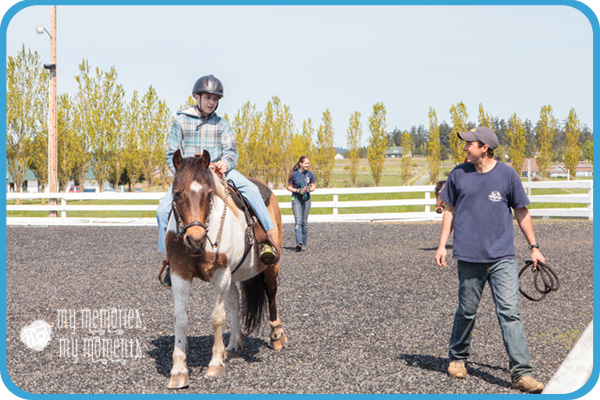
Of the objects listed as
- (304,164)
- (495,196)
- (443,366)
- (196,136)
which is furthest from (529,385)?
(304,164)

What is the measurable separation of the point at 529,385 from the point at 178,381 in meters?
2.59

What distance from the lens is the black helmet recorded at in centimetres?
520

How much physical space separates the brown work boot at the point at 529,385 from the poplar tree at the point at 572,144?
147 ft

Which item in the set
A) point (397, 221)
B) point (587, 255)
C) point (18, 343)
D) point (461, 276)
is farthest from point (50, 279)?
point (397, 221)

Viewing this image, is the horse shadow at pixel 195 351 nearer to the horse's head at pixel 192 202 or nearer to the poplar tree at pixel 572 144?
the horse's head at pixel 192 202

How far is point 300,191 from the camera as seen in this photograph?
1282 cm

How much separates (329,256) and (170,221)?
298 inches

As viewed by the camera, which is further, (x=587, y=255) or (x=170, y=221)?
(x=587, y=255)

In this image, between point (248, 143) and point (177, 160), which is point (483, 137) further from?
point (248, 143)

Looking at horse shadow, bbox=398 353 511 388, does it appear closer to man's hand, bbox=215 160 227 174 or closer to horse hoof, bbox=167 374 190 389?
horse hoof, bbox=167 374 190 389

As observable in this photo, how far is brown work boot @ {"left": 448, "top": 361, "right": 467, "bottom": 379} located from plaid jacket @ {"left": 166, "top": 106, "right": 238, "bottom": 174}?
8.27 feet

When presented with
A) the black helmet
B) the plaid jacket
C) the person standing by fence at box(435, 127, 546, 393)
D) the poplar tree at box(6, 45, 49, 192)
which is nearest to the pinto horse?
the plaid jacket

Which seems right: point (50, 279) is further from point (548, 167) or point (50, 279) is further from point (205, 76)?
point (548, 167)

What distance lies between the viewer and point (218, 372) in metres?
4.72
